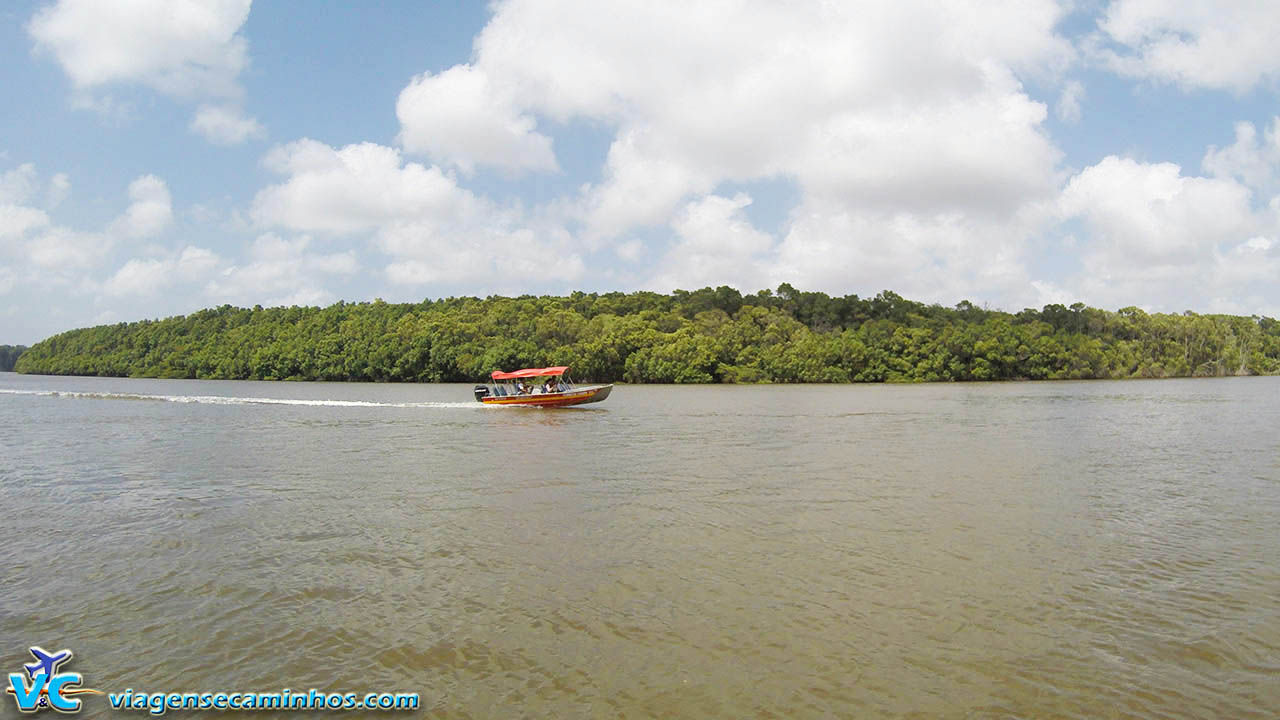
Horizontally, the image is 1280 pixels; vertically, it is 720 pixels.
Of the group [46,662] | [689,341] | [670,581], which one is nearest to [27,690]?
[46,662]

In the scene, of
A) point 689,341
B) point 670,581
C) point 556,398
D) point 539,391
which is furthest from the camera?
point 689,341

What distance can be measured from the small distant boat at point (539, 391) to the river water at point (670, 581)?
22201 millimetres

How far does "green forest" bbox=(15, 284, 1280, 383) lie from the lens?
96.9m

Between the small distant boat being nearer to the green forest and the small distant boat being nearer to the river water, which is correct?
the river water

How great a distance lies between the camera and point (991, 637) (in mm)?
7613

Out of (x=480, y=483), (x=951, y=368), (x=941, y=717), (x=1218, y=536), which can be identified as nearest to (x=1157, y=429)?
(x=1218, y=536)

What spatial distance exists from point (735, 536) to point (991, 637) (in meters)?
4.75

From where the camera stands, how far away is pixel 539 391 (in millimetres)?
45250

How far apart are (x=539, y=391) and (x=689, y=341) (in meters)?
53.3

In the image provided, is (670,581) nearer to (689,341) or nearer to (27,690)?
(27,690)

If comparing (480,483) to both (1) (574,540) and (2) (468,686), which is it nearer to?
(1) (574,540)

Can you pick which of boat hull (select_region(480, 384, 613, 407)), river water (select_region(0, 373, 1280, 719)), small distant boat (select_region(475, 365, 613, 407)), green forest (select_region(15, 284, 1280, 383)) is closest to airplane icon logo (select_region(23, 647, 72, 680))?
river water (select_region(0, 373, 1280, 719))
